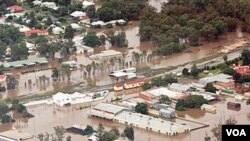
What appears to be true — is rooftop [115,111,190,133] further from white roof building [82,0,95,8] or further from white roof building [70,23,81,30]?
white roof building [82,0,95,8]

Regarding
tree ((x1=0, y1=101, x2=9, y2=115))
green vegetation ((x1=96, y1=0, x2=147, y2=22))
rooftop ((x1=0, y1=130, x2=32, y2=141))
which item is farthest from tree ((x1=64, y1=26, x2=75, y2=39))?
rooftop ((x1=0, y1=130, x2=32, y2=141))

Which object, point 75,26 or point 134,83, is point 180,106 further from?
point 75,26

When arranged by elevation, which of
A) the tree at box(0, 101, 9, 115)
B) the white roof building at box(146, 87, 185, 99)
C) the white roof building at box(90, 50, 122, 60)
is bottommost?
the tree at box(0, 101, 9, 115)

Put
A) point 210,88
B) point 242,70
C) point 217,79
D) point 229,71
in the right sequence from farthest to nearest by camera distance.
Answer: point 242,70 < point 229,71 < point 217,79 < point 210,88

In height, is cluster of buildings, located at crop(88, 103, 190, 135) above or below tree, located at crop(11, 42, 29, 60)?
below

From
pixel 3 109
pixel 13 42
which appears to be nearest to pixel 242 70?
pixel 3 109

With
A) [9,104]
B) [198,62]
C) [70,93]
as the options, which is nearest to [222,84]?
[198,62]
